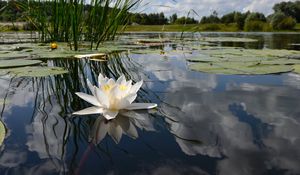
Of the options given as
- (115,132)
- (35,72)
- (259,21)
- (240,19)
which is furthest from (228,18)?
(115,132)

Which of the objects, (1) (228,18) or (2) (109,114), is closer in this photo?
(2) (109,114)

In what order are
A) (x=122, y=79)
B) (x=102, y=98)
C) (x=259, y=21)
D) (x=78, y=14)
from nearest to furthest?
(x=102, y=98)
(x=122, y=79)
(x=78, y=14)
(x=259, y=21)

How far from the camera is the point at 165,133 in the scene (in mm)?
812

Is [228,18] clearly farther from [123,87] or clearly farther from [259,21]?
[123,87]

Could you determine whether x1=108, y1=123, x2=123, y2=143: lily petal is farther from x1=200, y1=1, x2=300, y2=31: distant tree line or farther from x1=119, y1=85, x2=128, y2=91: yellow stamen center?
x1=200, y1=1, x2=300, y2=31: distant tree line

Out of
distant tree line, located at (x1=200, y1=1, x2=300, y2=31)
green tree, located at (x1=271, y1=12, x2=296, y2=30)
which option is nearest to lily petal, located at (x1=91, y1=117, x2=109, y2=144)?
distant tree line, located at (x1=200, y1=1, x2=300, y2=31)

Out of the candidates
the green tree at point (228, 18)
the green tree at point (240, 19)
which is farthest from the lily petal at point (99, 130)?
the green tree at point (228, 18)

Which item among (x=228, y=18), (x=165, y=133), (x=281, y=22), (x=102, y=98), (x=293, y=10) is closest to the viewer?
(x=165, y=133)

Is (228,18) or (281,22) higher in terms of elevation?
(228,18)

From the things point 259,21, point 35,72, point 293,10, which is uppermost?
point 293,10

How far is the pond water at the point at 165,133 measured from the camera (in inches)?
24.1

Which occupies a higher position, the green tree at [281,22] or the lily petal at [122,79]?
the green tree at [281,22]

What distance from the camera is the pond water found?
0.61 m

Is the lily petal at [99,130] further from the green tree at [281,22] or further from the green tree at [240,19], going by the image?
the green tree at [240,19]
